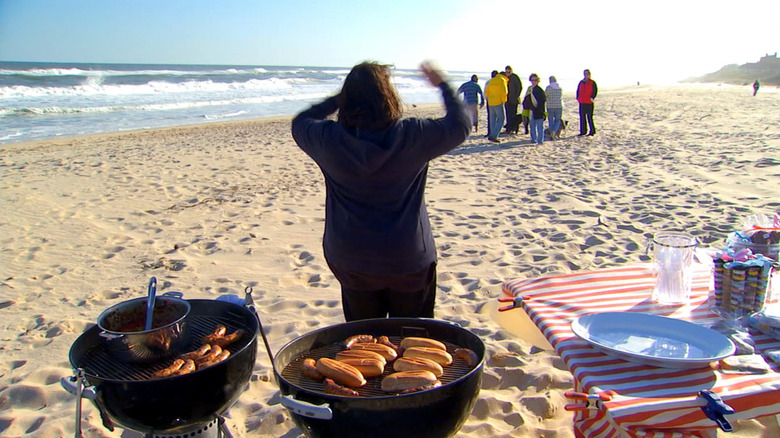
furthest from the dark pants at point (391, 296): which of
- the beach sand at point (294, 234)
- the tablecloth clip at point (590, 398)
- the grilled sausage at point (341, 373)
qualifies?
the tablecloth clip at point (590, 398)

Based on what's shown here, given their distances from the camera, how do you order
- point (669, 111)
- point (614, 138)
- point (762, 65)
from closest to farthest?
point (614, 138) → point (669, 111) → point (762, 65)

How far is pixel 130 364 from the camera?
6.50ft

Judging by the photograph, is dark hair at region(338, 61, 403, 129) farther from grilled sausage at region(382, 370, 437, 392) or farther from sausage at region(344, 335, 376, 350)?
grilled sausage at region(382, 370, 437, 392)

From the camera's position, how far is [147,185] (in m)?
8.67

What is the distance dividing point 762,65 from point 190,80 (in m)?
81.1

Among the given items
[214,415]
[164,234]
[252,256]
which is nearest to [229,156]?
[164,234]

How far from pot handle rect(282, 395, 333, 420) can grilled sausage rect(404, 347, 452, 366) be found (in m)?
0.39

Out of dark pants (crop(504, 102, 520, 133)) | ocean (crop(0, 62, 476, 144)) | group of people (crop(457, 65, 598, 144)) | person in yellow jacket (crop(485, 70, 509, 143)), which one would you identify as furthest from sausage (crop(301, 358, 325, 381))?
dark pants (crop(504, 102, 520, 133))

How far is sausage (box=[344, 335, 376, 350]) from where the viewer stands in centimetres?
195

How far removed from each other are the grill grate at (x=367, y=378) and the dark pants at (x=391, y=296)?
17.1 inches

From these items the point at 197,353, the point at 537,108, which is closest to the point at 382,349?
the point at 197,353

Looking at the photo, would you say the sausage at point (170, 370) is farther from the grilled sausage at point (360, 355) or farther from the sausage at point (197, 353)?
the grilled sausage at point (360, 355)

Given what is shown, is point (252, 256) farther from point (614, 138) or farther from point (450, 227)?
point (614, 138)

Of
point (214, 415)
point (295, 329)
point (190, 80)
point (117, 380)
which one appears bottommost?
point (295, 329)
